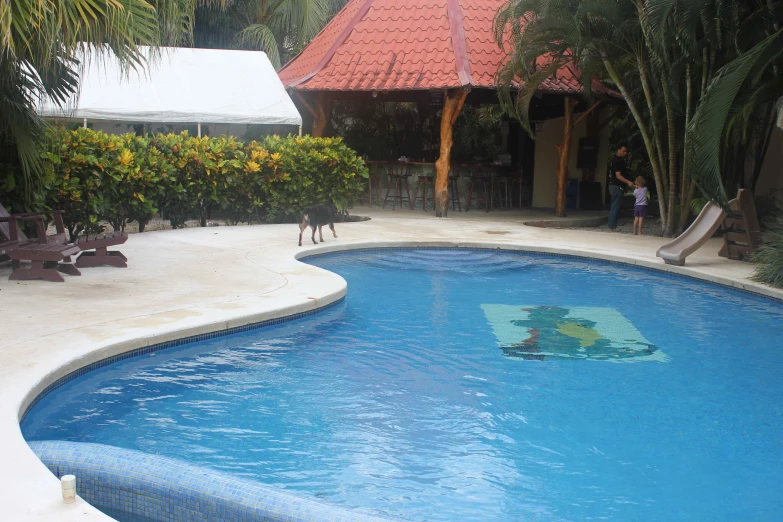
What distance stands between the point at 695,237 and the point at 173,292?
26.0 ft

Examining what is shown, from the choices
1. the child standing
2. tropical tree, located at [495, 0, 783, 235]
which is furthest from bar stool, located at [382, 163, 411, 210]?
the child standing

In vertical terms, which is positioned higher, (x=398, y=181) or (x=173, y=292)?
(x=398, y=181)

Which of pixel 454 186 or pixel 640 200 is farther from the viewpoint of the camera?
pixel 454 186

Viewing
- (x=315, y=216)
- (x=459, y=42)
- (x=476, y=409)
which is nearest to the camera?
(x=476, y=409)

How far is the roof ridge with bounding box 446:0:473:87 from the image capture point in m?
16.6

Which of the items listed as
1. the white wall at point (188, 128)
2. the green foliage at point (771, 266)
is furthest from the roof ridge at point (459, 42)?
the white wall at point (188, 128)

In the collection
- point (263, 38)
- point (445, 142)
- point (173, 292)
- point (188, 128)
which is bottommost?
point (173, 292)

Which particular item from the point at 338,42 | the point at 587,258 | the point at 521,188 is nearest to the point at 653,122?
the point at 587,258

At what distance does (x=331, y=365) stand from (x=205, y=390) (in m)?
1.29

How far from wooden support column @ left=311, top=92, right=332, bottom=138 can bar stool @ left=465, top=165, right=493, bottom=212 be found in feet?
13.0

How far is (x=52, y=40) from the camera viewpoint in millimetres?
6832

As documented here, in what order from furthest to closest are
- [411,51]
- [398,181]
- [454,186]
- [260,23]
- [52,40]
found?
[260,23], [398,181], [454,186], [411,51], [52,40]

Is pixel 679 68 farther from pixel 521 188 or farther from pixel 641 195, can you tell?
pixel 521 188

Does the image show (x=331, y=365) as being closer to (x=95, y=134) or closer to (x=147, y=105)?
(x=95, y=134)
